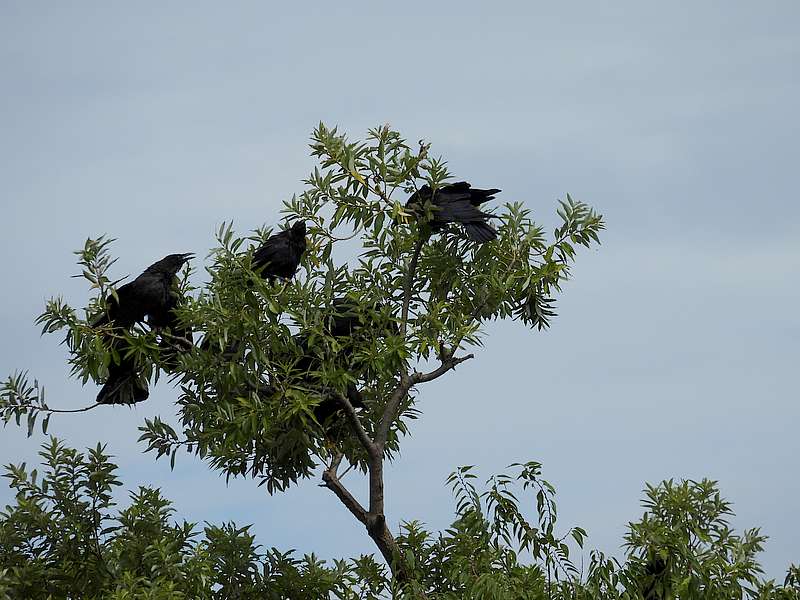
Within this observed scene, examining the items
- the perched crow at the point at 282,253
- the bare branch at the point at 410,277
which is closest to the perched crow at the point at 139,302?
the perched crow at the point at 282,253

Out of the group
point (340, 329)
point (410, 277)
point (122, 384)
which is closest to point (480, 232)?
point (410, 277)

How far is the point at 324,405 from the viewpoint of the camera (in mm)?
8625

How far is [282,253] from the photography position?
8.34 m

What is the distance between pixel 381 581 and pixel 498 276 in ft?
8.51

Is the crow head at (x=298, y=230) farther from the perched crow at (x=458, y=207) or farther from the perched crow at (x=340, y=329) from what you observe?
the perched crow at (x=458, y=207)

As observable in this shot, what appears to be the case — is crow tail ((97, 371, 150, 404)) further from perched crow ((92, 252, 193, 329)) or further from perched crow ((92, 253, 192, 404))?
perched crow ((92, 252, 193, 329))

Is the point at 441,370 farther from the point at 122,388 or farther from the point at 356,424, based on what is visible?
the point at 122,388

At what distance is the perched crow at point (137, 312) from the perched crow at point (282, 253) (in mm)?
623

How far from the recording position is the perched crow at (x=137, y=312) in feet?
25.7

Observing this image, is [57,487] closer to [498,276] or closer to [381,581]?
[381,581]

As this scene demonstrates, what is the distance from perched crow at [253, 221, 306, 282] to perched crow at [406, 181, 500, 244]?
35.1 inches

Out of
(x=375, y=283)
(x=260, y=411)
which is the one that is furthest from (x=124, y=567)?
(x=375, y=283)

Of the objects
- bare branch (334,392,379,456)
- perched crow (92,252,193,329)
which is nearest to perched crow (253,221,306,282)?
perched crow (92,252,193,329)

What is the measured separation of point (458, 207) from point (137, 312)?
2.54 meters
